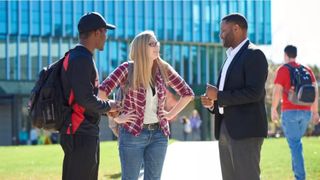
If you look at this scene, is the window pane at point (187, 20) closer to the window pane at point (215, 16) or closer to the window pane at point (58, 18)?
the window pane at point (215, 16)

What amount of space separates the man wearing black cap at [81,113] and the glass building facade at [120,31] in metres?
49.1

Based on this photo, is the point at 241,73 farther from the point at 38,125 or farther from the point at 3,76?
the point at 3,76

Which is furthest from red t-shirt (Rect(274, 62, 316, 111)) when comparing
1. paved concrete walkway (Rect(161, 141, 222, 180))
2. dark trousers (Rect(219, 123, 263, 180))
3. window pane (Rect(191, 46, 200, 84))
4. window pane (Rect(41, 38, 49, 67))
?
window pane (Rect(191, 46, 200, 84))

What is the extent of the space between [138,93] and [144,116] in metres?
0.24

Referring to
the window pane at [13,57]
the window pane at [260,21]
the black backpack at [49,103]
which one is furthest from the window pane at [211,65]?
the black backpack at [49,103]

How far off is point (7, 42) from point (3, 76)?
302cm

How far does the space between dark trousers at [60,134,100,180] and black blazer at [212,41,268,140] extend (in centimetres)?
131

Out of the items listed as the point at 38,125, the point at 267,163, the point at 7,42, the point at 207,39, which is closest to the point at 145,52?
the point at 38,125

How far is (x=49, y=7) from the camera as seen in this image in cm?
5525

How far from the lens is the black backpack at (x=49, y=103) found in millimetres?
5656

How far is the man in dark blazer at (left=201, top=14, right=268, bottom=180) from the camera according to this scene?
19.4ft

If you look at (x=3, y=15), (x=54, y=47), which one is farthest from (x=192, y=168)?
(x=54, y=47)

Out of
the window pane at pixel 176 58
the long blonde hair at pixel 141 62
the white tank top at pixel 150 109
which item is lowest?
the white tank top at pixel 150 109

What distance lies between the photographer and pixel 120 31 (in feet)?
188
